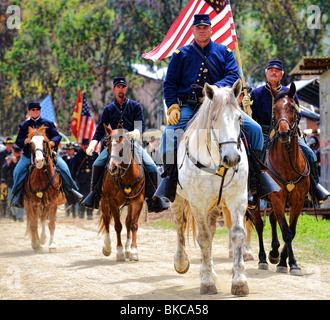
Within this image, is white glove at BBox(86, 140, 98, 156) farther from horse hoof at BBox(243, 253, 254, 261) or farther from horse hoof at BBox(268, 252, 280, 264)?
horse hoof at BBox(268, 252, 280, 264)

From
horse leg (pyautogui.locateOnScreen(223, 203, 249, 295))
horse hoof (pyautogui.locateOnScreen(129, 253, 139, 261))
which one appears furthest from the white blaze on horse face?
horse leg (pyautogui.locateOnScreen(223, 203, 249, 295))

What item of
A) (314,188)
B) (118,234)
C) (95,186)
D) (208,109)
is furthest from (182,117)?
(95,186)

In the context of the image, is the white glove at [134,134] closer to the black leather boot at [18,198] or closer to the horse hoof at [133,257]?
the horse hoof at [133,257]

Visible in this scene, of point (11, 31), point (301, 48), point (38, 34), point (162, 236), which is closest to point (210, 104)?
point (162, 236)

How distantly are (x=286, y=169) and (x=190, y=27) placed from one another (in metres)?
5.57

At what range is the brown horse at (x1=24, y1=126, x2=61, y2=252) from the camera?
43.4 feet

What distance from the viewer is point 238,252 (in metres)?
7.28

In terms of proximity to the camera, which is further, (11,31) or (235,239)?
(11,31)

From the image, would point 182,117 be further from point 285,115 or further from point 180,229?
point 285,115

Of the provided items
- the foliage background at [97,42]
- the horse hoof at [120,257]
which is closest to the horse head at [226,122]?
the horse hoof at [120,257]

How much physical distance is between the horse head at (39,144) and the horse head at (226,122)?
21.3ft
